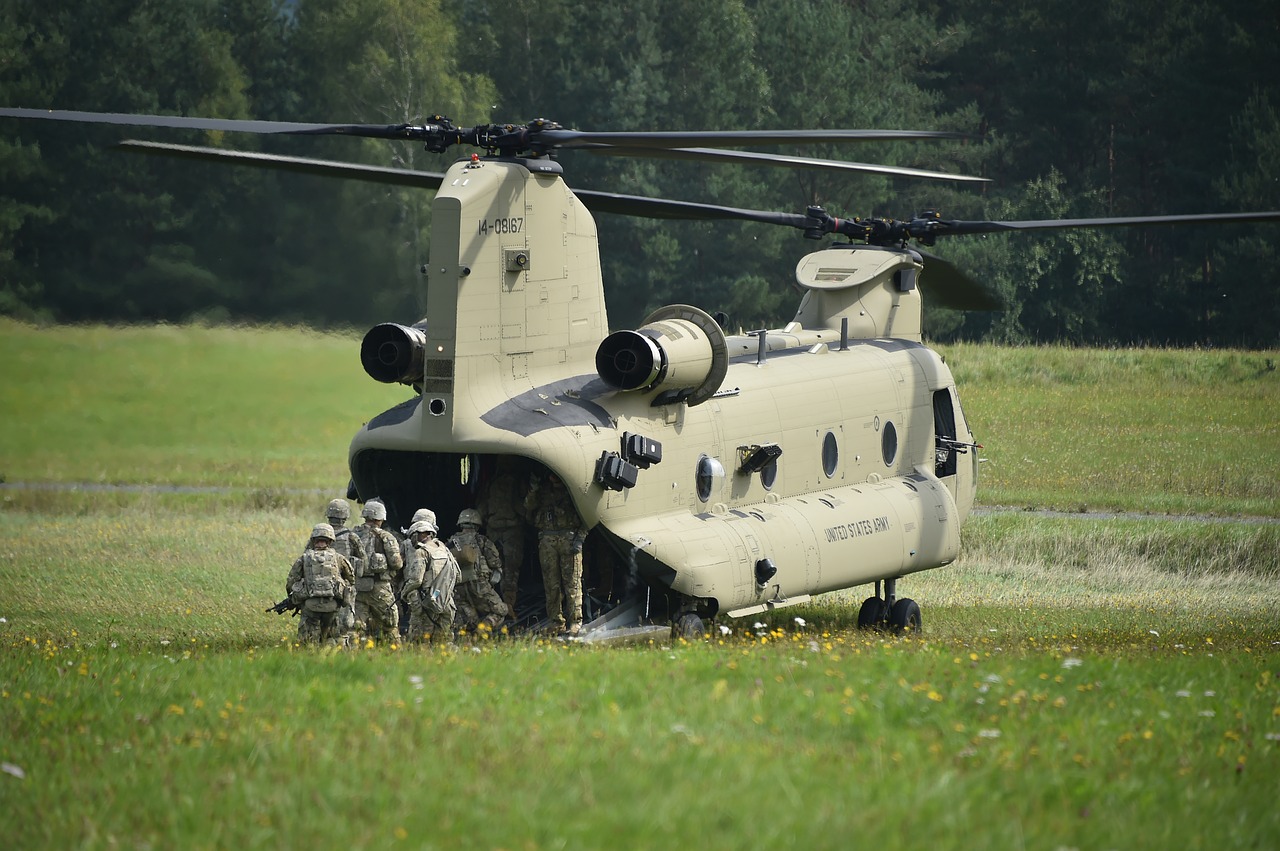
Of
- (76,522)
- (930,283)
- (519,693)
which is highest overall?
(930,283)

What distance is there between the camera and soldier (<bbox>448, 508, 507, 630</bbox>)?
673 inches

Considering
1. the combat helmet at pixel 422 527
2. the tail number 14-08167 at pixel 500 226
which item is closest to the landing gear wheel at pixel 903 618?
the combat helmet at pixel 422 527

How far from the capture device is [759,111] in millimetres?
61469

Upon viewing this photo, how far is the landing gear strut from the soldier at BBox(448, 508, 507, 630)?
647cm

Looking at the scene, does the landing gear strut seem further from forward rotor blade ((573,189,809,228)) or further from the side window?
forward rotor blade ((573,189,809,228))

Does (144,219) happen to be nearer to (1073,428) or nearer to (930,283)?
(930,283)

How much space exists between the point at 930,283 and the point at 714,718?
1576cm

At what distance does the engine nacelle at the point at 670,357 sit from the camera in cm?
1728

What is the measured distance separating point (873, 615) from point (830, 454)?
2.49 metres

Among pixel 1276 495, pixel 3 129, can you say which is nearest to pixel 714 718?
pixel 1276 495

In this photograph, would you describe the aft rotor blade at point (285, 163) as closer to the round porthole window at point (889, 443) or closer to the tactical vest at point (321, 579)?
the tactical vest at point (321, 579)

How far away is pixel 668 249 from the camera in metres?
58.2

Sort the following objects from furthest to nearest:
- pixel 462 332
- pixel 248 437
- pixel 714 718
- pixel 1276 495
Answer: pixel 248 437, pixel 1276 495, pixel 462 332, pixel 714 718

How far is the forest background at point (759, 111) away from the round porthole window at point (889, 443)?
18.1 metres
